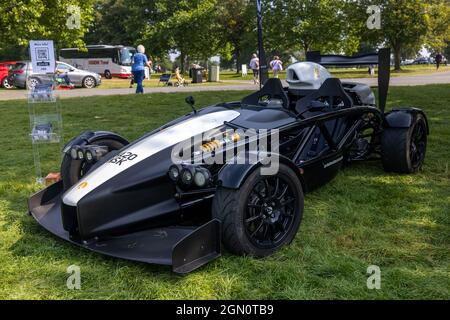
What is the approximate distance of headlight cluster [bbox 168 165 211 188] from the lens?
329 cm

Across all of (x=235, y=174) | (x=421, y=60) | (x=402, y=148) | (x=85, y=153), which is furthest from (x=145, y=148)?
(x=421, y=60)

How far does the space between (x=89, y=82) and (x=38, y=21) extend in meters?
6.16

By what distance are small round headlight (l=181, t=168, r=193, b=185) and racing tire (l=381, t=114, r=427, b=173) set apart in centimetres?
290

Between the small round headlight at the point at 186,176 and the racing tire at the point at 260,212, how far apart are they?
0.72 ft

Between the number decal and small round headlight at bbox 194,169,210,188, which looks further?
the number decal

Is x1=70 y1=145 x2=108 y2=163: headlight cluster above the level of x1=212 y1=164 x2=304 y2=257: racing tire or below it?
above

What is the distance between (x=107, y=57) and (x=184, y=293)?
40.3m

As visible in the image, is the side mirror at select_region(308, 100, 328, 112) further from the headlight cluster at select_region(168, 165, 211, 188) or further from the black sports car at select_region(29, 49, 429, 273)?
the headlight cluster at select_region(168, 165, 211, 188)

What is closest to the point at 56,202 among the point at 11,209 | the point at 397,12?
the point at 11,209

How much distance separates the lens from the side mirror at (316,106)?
4.77 metres

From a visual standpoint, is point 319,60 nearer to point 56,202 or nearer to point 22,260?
point 56,202

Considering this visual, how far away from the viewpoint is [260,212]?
3.39 meters

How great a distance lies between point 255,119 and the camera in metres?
4.33

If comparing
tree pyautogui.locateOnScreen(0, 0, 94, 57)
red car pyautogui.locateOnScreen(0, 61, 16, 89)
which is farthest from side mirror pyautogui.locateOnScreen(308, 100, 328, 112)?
red car pyautogui.locateOnScreen(0, 61, 16, 89)
